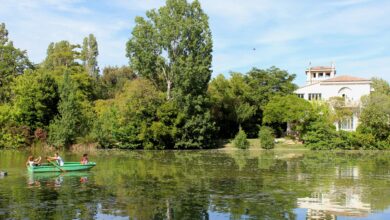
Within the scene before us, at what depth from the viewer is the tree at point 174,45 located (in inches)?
2227

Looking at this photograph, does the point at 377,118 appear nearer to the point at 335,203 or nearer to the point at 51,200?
the point at 335,203

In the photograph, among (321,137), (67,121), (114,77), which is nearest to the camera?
(67,121)

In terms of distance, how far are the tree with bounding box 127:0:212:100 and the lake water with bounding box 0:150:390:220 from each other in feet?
81.9

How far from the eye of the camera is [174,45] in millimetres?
57812

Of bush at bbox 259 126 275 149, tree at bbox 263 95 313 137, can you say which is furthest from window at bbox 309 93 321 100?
bush at bbox 259 126 275 149

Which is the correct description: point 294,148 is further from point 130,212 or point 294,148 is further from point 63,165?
point 130,212

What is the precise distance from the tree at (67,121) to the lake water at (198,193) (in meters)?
21.5

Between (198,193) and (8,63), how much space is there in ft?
197

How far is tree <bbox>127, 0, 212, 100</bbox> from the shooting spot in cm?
5656

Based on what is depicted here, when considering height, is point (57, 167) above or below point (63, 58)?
below

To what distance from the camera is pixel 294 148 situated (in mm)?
57312

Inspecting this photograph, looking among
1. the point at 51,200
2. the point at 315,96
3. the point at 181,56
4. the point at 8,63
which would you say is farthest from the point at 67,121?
the point at 315,96

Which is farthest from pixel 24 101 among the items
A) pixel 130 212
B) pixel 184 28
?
pixel 130 212

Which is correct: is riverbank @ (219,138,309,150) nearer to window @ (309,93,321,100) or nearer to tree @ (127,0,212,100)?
tree @ (127,0,212,100)
